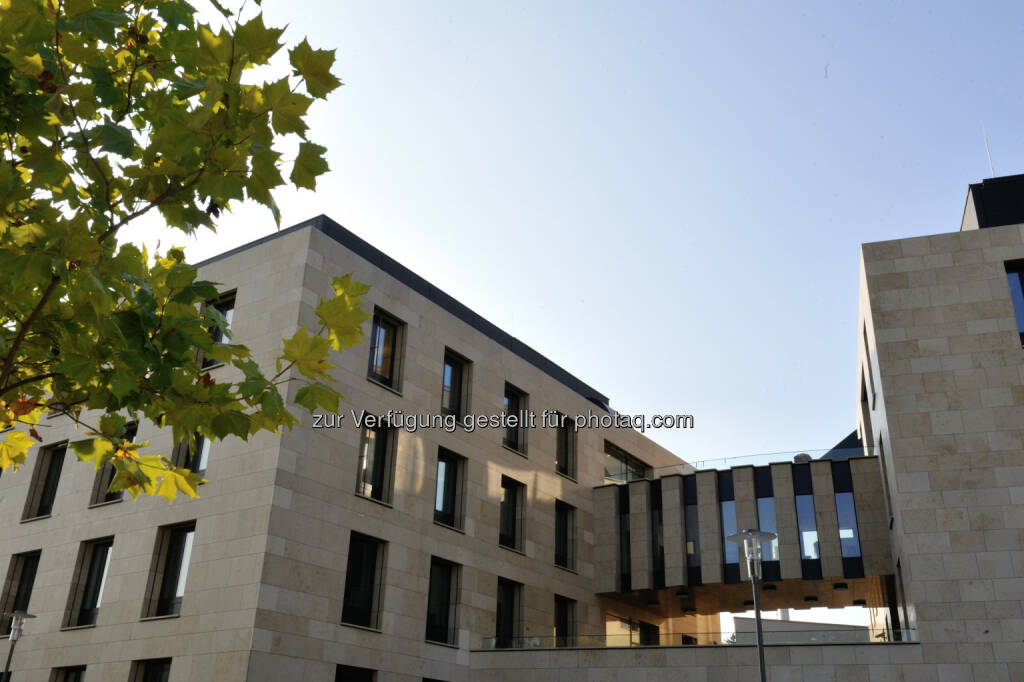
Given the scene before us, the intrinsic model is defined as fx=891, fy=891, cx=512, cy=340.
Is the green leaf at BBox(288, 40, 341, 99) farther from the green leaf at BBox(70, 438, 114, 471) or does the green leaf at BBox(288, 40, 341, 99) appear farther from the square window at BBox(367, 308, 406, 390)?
the square window at BBox(367, 308, 406, 390)

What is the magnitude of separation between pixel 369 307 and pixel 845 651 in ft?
51.9

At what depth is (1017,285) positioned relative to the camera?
23.8 meters

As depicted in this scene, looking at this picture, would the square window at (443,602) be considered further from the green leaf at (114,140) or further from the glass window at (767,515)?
the green leaf at (114,140)

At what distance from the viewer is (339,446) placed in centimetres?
2381

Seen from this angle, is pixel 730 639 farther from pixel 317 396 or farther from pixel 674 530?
pixel 317 396

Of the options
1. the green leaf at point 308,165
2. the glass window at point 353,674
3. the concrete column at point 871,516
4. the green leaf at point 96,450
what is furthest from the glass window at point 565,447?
the green leaf at point 308,165

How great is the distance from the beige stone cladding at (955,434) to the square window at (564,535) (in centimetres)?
1124

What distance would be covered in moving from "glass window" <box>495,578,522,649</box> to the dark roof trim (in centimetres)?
825

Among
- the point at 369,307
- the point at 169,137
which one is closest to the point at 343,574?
the point at 369,307

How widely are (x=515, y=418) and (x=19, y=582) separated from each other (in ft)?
52.9

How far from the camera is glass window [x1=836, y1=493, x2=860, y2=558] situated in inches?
1092

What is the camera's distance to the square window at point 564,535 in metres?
32.0

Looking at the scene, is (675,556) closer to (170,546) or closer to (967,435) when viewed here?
(967,435)

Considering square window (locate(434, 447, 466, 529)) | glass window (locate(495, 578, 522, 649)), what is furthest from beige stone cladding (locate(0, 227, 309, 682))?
glass window (locate(495, 578, 522, 649))
